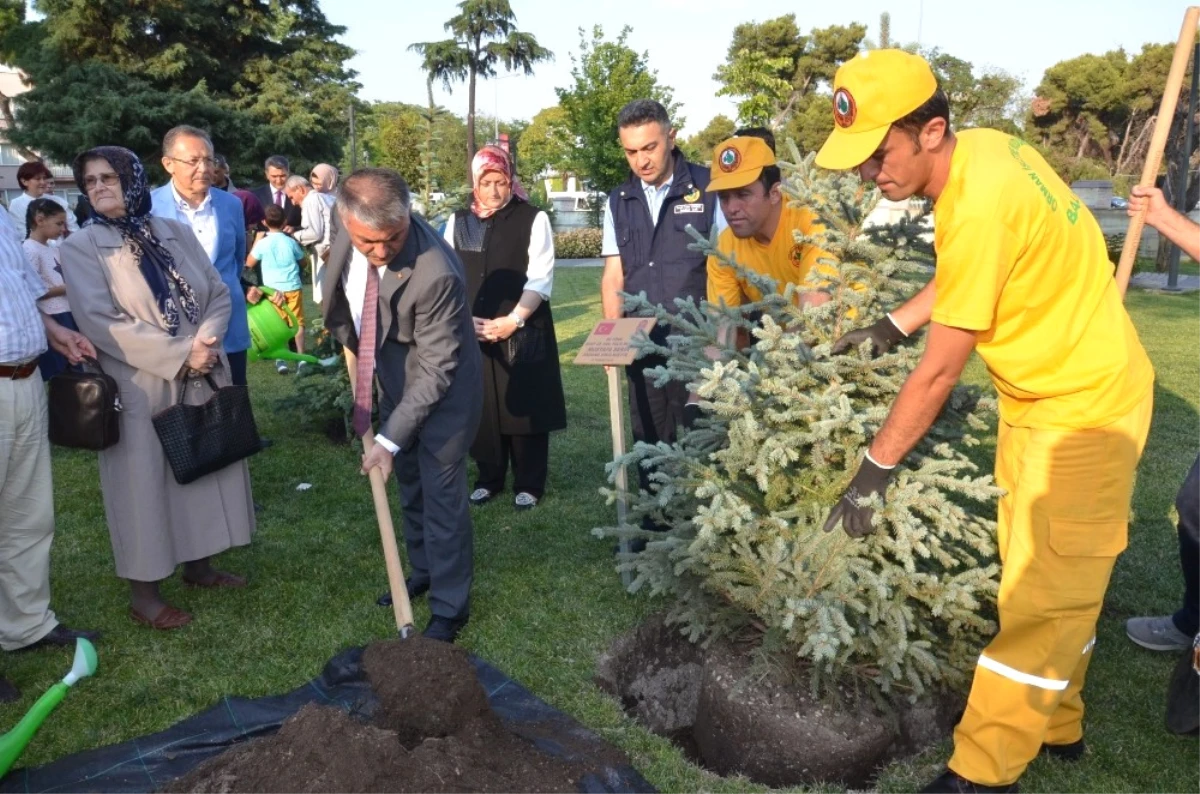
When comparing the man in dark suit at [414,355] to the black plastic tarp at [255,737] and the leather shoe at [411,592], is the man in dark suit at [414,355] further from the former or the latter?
the black plastic tarp at [255,737]

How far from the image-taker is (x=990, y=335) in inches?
97.7

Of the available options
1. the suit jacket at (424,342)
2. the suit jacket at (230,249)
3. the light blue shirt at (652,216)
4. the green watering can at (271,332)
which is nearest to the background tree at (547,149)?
the green watering can at (271,332)

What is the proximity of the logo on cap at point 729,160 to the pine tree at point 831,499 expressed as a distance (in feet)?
1.12

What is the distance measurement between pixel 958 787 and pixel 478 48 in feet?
132

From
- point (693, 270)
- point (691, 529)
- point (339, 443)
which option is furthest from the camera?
point (339, 443)

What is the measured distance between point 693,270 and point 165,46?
28.3 m

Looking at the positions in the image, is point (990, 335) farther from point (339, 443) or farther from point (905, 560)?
point (339, 443)

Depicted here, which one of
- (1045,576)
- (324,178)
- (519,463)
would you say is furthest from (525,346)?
(324,178)

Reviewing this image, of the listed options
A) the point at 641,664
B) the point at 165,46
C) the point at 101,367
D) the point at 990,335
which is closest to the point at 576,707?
the point at 641,664

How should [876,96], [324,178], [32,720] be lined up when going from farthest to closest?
[324,178]
[32,720]
[876,96]

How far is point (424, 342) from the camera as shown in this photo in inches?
141

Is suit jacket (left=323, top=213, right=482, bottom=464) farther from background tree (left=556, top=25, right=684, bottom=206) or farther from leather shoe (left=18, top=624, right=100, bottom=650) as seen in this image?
background tree (left=556, top=25, right=684, bottom=206)

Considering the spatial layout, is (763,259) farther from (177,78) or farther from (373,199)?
(177,78)

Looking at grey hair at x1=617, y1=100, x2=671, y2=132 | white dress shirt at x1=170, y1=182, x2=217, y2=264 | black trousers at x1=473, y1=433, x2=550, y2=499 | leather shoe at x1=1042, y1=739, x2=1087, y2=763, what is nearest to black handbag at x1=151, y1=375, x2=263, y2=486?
white dress shirt at x1=170, y1=182, x2=217, y2=264
